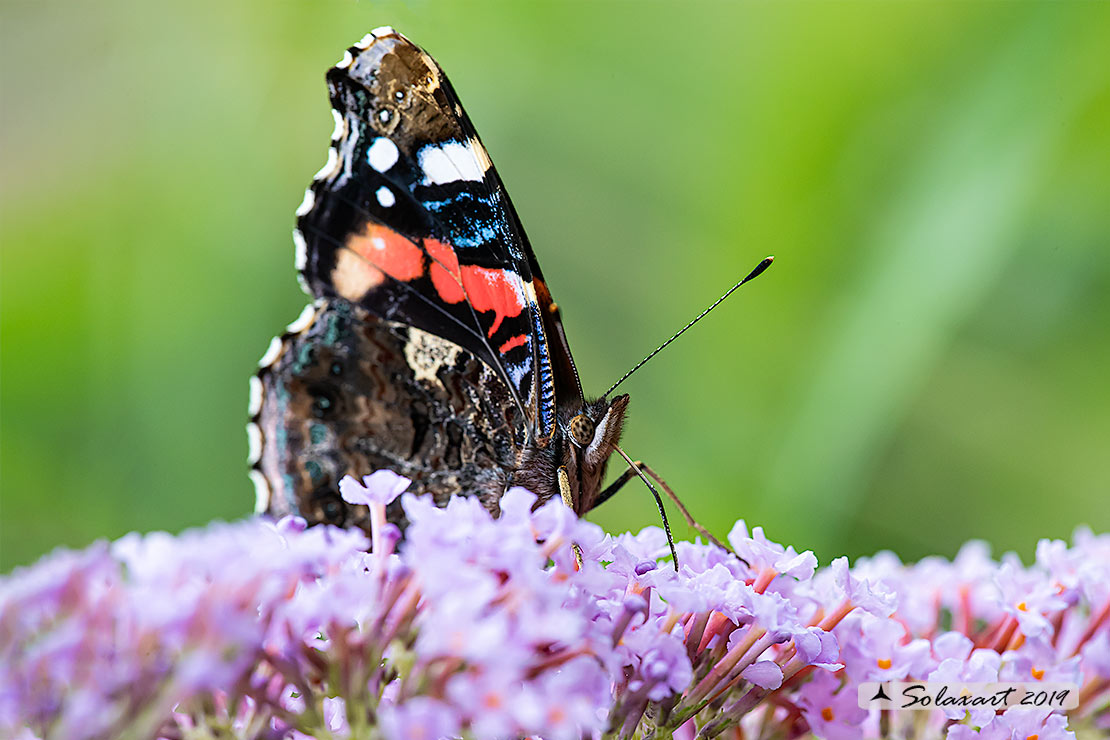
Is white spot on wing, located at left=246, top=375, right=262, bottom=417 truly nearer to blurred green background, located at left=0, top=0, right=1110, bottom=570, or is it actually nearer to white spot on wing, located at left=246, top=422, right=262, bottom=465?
white spot on wing, located at left=246, top=422, right=262, bottom=465

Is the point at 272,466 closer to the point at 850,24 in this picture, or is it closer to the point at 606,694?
the point at 606,694

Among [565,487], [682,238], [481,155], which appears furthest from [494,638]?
[682,238]

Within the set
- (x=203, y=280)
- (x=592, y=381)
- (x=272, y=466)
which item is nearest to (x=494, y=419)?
(x=272, y=466)

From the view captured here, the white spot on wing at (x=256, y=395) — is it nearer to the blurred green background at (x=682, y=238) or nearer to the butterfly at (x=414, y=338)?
the butterfly at (x=414, y=338)

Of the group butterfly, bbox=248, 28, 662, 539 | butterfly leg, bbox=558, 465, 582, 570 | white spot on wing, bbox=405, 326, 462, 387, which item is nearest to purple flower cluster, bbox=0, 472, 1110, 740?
butterfly leg, bbox=558, 465, 582, 570

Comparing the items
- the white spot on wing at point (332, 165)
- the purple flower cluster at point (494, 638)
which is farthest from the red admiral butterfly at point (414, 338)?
the purple flower cluster at point (494, 638)
